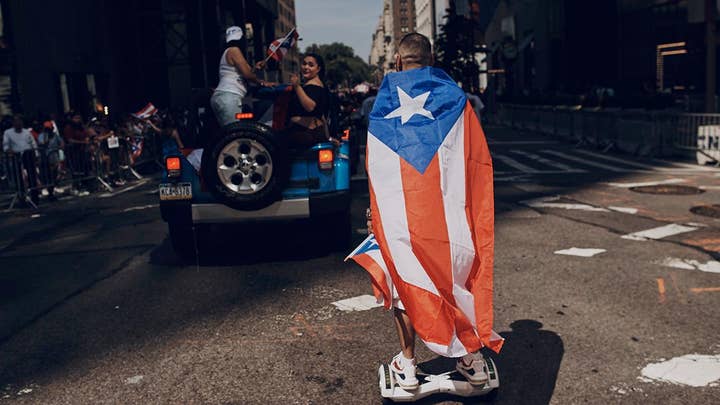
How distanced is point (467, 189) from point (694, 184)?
1022 centimetres

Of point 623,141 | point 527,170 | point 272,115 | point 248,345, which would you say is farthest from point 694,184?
point 248,345

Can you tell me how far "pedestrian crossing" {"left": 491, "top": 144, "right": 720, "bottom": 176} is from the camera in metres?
14.9

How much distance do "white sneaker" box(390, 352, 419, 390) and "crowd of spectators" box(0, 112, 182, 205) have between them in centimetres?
991

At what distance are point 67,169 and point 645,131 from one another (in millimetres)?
13658

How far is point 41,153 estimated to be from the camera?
14.6m

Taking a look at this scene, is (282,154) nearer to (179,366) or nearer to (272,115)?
(272,115)

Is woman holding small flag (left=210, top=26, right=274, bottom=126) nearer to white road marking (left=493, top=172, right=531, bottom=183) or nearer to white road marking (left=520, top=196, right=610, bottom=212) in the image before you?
white road marking (left=520, top=196, right=610, bottom=212)

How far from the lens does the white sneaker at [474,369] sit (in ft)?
12.3

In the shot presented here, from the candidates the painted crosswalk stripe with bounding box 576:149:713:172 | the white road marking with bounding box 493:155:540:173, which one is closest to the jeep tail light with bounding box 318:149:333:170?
the white road marking with bounding box 493:155:540:173

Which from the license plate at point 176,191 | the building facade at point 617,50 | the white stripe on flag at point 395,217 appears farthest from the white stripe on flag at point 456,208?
the building facade at point 617,50

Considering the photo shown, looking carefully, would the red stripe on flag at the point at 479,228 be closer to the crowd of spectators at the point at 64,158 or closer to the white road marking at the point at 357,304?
the white road marking at the point at 357,304

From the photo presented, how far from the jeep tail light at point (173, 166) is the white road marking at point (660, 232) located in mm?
4970

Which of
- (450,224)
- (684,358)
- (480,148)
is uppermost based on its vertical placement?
(480,148)

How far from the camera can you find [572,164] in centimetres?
1639
